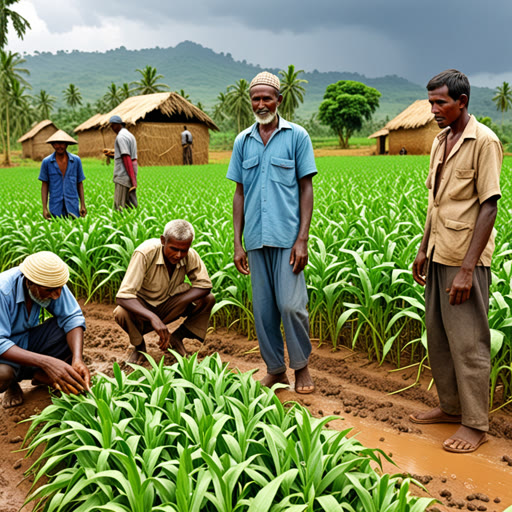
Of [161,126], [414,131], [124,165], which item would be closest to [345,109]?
[414,131]

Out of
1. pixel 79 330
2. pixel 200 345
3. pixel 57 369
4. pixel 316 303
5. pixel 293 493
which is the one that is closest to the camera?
pixel 293 493

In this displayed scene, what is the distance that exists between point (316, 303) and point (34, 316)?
206 centimetres

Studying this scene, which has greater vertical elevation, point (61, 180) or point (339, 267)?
point (61, 180)

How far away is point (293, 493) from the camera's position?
1.95 metres

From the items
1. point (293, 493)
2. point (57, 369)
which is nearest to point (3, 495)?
point (57, 369)

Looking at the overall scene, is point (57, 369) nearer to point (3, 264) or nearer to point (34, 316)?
point (34, 316)

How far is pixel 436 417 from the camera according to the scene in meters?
2.98

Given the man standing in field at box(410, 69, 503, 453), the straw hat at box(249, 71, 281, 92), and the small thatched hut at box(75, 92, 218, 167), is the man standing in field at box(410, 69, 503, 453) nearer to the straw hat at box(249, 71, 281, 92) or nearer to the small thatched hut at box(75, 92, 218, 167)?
the straw hat at box(249, 71, 281, 92)

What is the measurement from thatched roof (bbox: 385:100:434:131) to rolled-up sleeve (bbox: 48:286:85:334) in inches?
1231

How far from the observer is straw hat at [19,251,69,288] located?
285cm

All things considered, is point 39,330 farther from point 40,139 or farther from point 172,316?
point 40,139

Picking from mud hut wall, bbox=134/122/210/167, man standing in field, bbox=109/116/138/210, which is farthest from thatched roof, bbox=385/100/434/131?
man standing in field, bbox=109/116/138/210

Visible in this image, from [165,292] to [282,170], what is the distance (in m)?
1.37

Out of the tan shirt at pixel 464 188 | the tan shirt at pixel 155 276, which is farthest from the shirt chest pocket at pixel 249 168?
the tan shirt at pixel 464 188
